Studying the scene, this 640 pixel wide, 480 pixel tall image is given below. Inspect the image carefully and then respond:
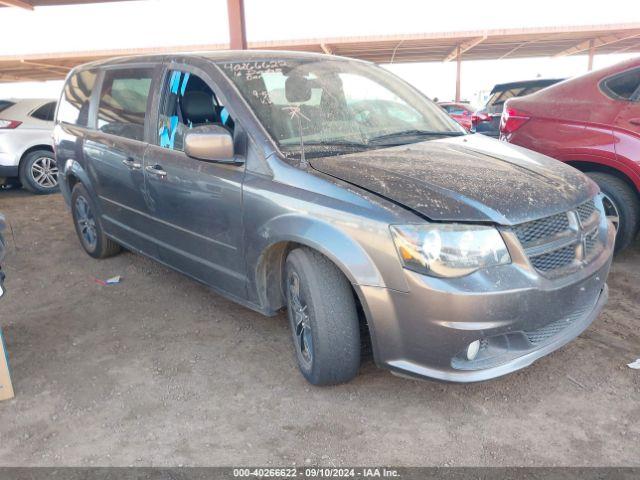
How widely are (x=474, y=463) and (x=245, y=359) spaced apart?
142cm

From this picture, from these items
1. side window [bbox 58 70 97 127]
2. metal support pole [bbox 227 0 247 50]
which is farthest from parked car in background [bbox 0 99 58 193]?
side window [bbox 58 70 97 127]

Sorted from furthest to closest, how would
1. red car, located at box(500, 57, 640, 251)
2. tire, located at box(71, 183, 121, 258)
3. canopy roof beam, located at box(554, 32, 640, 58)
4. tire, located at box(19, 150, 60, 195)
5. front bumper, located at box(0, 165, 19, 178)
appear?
canopy roof beam, located at box(554, 32, 640, 58)
tire, located at box(19, 150, 60, 195)
front bumper, located at box(0, 165, 19, 178)
tire, located at box(71, 183, 121, 258)
red car, located at box(500, 57, 640, 251)

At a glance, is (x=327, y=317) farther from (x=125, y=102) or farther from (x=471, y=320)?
(x=125, y=102)

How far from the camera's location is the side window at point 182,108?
3139mm

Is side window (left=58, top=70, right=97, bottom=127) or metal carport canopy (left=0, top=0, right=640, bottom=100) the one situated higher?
metal carport canopy (left=0, top=0, right=640, bottom=100)

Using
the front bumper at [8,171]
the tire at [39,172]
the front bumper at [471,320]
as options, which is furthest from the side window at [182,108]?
the front bumper at [8,171]

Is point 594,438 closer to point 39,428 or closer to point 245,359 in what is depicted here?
point 245,359

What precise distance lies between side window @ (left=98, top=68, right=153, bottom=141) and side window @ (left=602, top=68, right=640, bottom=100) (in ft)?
11.3

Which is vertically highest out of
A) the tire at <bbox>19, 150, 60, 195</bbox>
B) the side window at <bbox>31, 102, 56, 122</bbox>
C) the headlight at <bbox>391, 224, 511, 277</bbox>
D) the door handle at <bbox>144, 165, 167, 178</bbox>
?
the side window at <bbox>31, 102, 56, 122</bbox>

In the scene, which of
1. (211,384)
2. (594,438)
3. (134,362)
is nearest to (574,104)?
(594,438)

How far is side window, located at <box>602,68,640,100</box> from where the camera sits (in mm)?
3977

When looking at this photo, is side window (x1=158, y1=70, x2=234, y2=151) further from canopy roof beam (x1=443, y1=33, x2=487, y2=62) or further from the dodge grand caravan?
canopy roof beam (x1=443, y1=33, x2=487, y2=62)

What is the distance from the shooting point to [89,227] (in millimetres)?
4797

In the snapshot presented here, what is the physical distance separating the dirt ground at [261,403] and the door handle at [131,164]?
1.03 metres
